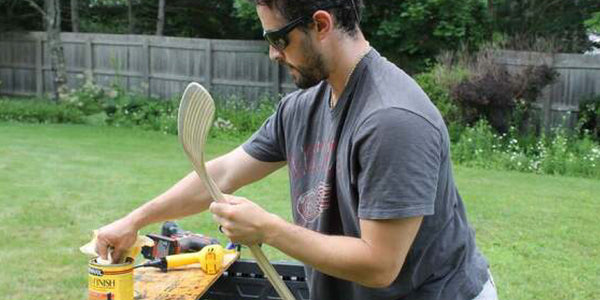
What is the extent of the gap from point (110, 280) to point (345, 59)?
111cm

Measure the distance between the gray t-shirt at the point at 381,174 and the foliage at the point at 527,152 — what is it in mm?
7787

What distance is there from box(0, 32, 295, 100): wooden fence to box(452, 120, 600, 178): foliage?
501cm

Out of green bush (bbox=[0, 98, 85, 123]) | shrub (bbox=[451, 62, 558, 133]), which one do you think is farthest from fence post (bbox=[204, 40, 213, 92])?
shrub (bbox=[451, 62, 558, 133])

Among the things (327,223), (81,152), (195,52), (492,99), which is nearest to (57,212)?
(81,152)

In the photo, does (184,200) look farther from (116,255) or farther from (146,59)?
(146,59)

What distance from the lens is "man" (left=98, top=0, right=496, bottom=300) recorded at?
168 centimetres

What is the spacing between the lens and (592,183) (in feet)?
28.1

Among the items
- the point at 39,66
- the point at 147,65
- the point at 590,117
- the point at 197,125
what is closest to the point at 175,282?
the point at 197,125

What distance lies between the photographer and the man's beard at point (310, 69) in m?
1.82

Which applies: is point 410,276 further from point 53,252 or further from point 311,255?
point 53,252

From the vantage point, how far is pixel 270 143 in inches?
91.7

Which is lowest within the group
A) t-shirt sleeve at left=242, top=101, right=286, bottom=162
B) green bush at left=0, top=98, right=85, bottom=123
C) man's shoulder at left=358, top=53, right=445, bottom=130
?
green bush at left=0, top=98, right=85, bottom=123

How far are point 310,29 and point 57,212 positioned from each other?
555cm

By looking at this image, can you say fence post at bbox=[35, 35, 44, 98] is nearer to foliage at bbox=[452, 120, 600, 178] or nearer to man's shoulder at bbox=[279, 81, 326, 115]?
foliage at bbox=[452, 120, 600, 178]
